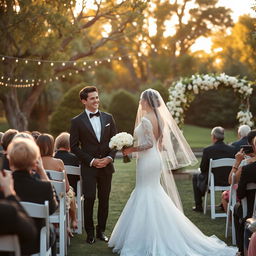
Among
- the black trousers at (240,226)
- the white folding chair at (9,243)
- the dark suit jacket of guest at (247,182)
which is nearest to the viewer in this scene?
the white folding chair at (9,243)

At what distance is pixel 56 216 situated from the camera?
7.21 meters

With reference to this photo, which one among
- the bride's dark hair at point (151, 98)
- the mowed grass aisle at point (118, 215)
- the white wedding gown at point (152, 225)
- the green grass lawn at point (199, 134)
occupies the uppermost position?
the bride's dark hair at point (151, 98)

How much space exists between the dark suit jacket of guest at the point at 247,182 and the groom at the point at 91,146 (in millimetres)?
2040

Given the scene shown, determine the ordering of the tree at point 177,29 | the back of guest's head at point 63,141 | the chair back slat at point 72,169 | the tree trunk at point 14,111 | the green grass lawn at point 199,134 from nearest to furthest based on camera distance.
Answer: the chair back slat at point 72,169, the back of guest's head at point 63,141, the tree trunk at point 14,111, the green grass lawn at point 199,134, the tree at point 177,29

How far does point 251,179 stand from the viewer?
6.43 metres

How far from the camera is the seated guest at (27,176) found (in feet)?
15.6

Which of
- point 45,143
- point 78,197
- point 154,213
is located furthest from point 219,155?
point 45,143

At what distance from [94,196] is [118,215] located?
2.35m

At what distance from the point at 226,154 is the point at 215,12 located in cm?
4751

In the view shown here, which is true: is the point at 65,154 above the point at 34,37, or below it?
below

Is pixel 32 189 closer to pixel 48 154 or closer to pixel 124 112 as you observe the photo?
pixel 48 154

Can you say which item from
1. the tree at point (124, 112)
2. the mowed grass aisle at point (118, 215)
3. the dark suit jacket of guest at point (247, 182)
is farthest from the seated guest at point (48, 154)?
the tree at point (124, 112)

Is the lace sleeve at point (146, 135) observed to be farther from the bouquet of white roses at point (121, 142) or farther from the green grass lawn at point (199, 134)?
the green grass lawn at point (199, 134)

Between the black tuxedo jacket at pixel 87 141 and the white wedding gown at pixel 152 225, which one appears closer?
the white wedding gown at pixel 152 225
